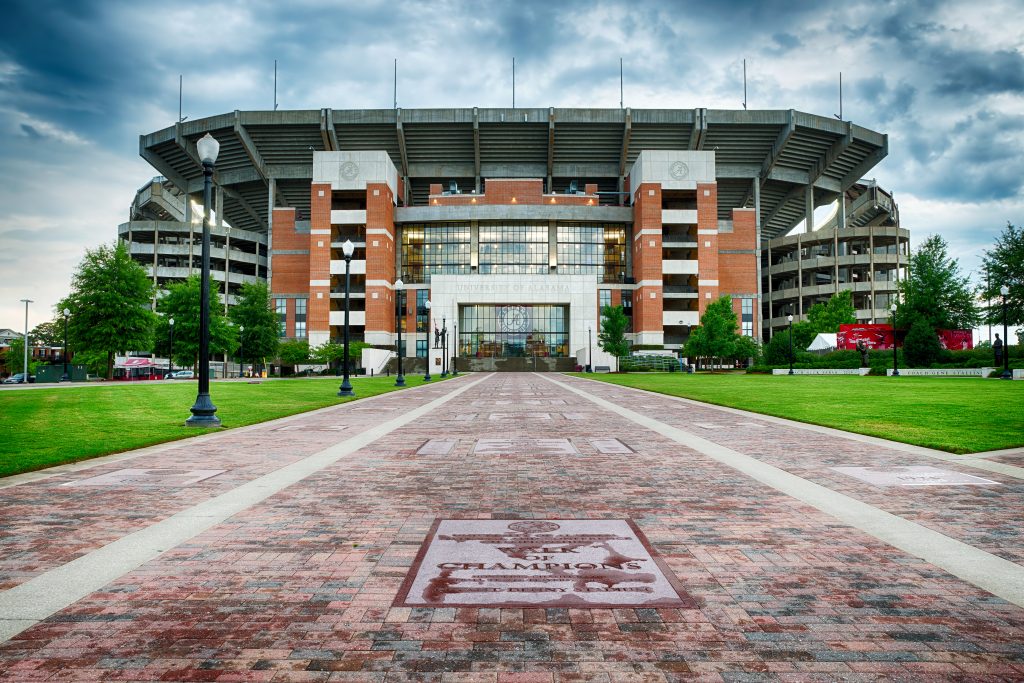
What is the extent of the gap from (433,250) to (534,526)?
86454 millimetres

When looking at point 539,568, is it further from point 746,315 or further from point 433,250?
point 746,315

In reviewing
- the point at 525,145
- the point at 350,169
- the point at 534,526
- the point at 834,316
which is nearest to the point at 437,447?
the point at 534,526

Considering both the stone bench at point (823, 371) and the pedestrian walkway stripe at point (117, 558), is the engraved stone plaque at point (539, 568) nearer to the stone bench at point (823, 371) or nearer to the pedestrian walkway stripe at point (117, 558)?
the pedestrian walkway stripe at point (117, 558)

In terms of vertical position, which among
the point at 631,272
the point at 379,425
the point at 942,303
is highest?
the point at 631,272

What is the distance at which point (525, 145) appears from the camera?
84812 millimetres

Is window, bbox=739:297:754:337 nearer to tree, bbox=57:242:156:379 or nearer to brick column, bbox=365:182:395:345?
brick column, bbox=365:182:395:345

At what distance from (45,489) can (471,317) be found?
3138 inches

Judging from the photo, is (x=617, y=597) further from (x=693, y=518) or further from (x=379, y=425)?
(x=379, y=425)

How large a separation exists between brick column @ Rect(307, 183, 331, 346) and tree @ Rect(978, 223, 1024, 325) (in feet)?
233

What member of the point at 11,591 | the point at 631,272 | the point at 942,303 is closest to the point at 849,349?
the point at 942,303

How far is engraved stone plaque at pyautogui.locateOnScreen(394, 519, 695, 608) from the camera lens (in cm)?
333

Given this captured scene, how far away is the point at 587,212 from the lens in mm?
86125

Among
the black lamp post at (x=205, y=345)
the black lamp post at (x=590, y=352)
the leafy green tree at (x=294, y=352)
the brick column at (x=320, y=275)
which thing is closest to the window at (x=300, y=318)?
the brick column at (x=320, y=275)

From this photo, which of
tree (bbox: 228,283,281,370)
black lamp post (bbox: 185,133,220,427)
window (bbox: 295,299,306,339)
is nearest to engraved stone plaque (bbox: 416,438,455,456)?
black lamp post (bbox: 185,133,220,427)
